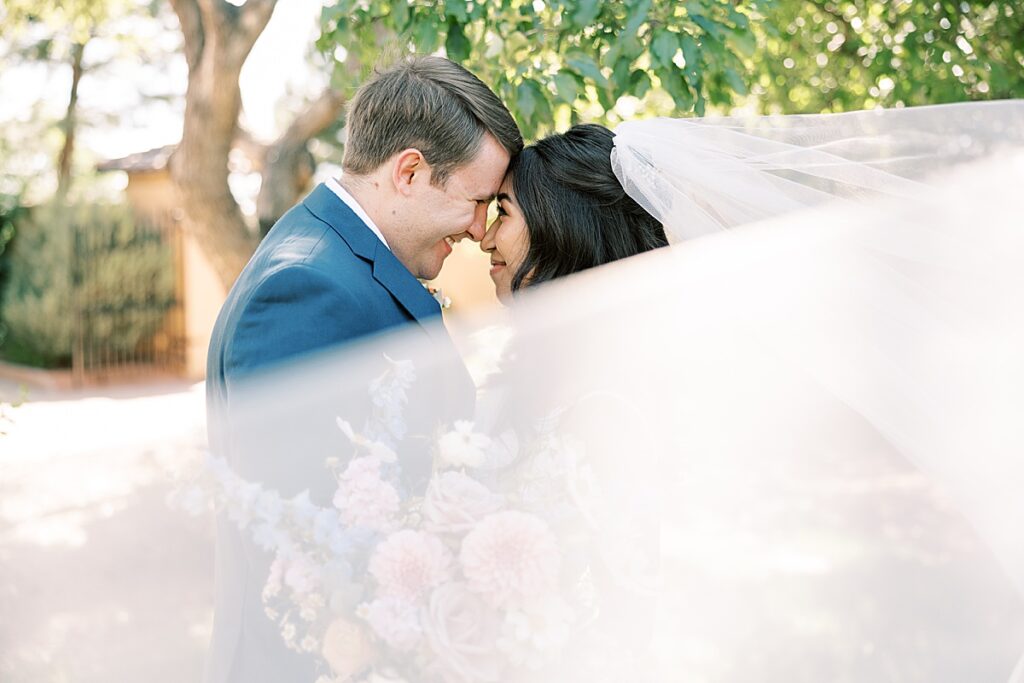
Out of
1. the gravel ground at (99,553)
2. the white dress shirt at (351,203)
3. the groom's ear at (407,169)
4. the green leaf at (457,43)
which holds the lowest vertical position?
the gravel ground at (99,553)

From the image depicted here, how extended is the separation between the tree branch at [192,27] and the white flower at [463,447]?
459 cm

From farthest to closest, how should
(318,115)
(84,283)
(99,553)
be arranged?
(84,283) → (99,553) → (318,115)

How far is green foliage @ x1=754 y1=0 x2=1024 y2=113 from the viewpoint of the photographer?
4.18 m

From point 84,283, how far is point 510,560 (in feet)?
43.8

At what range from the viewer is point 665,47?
299 cm

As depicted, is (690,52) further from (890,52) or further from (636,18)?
(890,52)

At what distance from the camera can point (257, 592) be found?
1926 mm

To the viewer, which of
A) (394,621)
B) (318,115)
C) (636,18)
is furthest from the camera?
(318,115)

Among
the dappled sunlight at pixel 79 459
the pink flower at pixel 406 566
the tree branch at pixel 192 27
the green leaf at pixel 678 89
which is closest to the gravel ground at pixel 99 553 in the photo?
the dappled sunlight at pixel 79 459

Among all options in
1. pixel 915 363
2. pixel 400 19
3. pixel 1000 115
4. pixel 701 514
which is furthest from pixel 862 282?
pixel 701 514

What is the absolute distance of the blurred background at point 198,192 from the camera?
325 centimetres

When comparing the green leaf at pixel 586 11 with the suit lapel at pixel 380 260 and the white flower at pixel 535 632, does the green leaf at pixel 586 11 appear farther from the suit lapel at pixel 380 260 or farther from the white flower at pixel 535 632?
the white flower at pixel 535 632

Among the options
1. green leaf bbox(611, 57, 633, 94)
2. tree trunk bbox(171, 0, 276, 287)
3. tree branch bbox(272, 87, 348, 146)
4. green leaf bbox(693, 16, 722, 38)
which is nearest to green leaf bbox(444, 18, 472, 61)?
green leaf bbox(611, 57, 633, 94)

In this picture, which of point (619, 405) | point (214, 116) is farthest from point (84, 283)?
point (619, 405)
